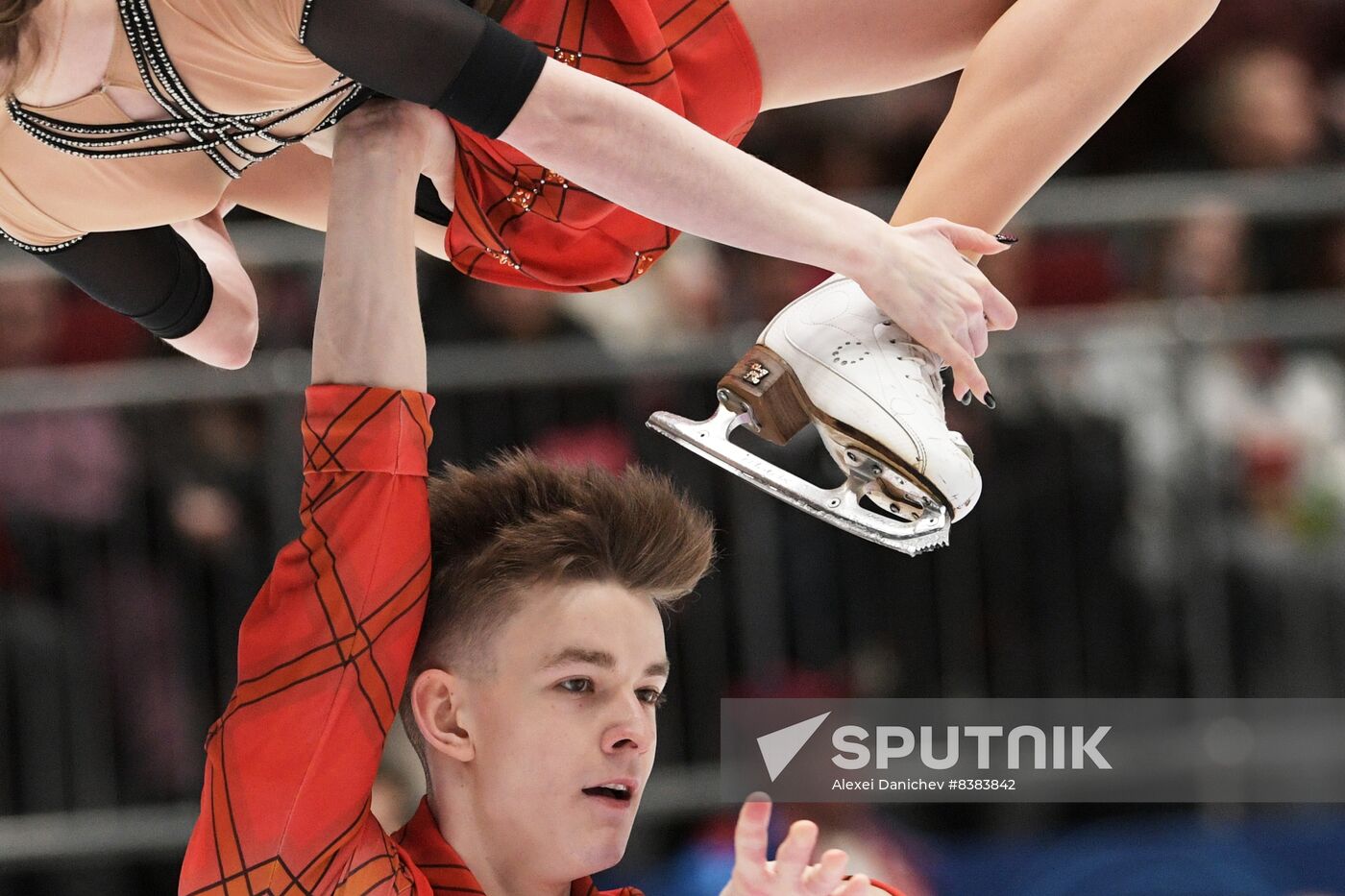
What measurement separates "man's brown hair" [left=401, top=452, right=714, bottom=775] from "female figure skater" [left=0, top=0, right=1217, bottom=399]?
30cm

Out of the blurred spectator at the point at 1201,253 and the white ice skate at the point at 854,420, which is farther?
the blurred spectator at the point at 1201,253

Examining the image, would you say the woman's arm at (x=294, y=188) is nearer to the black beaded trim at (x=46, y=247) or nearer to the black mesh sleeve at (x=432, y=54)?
the black beaded trim at (x=46, y=247)

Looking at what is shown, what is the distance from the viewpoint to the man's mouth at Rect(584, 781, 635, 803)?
2.23 meters

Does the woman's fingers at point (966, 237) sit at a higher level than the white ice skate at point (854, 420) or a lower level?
higher

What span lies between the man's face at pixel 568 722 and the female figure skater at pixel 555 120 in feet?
1.63

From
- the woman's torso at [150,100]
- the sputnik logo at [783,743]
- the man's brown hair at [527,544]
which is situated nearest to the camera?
the woman's torso at [150,100]

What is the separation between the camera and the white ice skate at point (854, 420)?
2193 mm

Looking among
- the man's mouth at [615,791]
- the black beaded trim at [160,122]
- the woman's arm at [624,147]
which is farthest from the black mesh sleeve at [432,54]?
the man's mouth at [615,791]

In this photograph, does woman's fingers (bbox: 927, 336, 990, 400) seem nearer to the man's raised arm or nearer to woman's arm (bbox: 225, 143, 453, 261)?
the man's raised arm

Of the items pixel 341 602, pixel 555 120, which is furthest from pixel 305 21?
pixel 341 602

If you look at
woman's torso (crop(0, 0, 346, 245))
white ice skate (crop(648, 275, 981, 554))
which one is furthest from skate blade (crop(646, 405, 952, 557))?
woman's torso (crop(0, 0, 346, 245))

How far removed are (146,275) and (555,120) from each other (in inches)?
36.3

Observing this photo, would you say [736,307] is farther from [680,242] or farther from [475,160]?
[475,160]

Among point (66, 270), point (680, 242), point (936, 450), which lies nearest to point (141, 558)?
point (680, 242)
